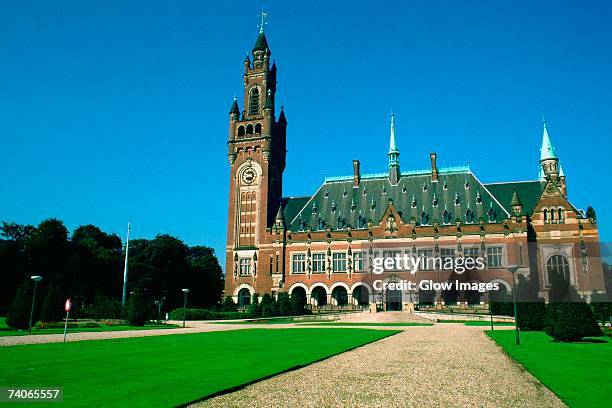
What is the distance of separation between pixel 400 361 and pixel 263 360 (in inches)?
198

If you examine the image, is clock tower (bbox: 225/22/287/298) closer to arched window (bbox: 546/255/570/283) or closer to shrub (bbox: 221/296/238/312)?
shrub (bbox: 221/296/238/312)

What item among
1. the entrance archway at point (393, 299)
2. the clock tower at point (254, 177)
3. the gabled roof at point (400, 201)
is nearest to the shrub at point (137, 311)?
the clock tower at point (254, 177)

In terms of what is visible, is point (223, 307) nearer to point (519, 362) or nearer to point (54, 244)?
point (54, 244)

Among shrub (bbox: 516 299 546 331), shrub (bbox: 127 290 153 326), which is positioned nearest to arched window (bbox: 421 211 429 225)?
shrub (bbox: 516 299 546 331)

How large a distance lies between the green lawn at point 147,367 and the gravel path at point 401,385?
38.9 inches

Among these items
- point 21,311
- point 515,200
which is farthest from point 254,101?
point 21,311

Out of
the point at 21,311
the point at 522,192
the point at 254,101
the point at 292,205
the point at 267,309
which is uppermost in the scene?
the point at 254,101

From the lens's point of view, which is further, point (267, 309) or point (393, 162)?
point (393, 162)

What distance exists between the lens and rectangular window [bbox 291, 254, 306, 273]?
249 ft

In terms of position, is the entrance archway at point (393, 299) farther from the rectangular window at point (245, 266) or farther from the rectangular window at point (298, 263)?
the rectangular window at point (245, 266)

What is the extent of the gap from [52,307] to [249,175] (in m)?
44.4

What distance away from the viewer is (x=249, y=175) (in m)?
79.9

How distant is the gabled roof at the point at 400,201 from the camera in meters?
70.8

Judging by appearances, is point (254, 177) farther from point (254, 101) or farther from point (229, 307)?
point (229, 307)
